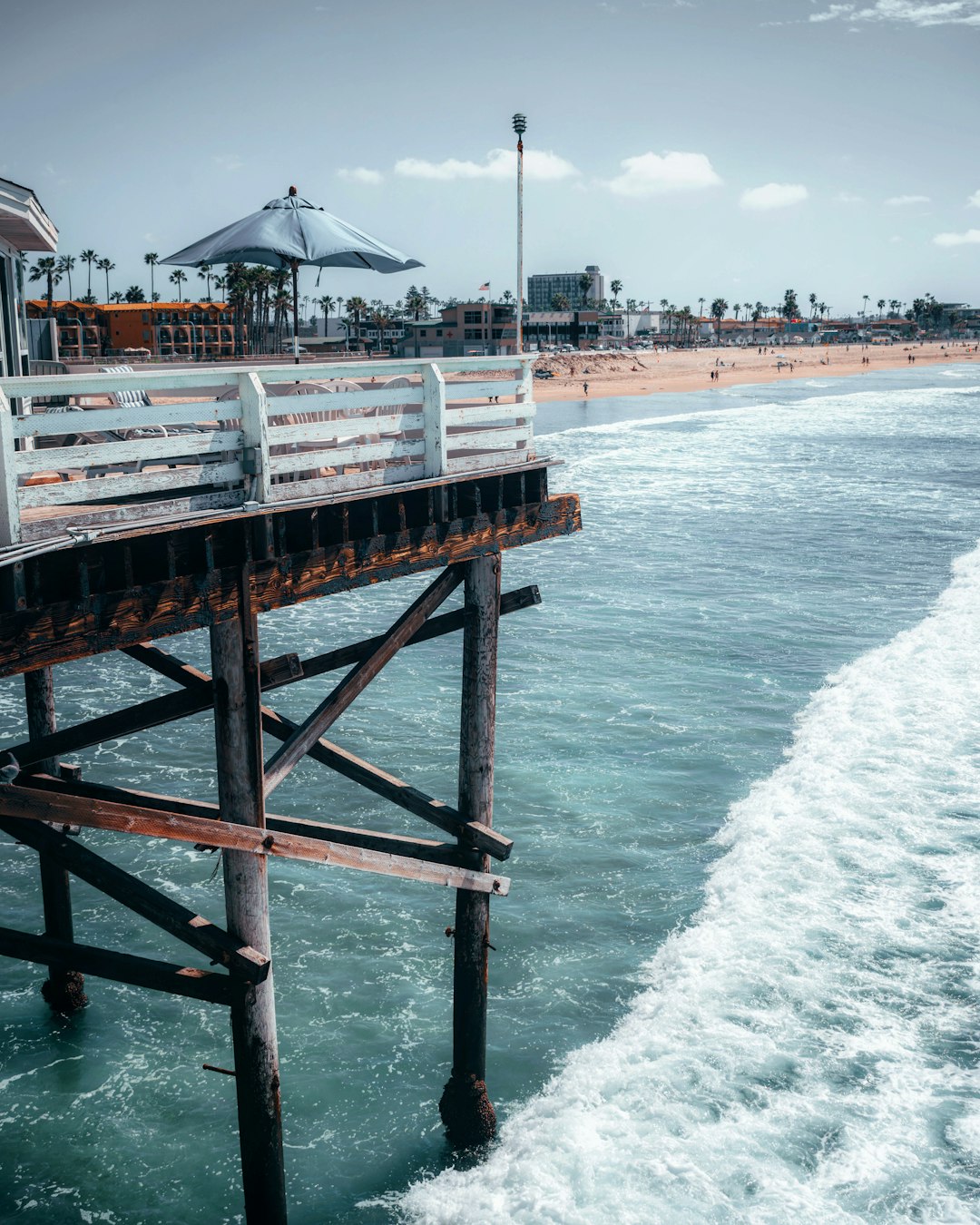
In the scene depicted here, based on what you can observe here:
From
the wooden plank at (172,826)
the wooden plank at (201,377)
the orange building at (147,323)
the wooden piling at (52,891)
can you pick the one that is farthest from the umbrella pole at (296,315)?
the orange building at (147,323)

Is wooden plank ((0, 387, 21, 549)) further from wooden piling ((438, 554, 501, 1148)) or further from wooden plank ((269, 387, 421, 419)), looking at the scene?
wooden piling ((438, 554, 501, 1148))

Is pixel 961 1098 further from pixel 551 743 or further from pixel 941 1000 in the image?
pixel 551 743

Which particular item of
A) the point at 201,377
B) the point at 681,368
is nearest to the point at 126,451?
the point at 201,377

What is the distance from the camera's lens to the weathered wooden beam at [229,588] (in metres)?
5.99

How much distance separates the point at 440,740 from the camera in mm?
18188

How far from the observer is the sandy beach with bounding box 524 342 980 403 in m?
115

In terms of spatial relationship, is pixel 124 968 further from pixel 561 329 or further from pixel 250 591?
pixel 561 329

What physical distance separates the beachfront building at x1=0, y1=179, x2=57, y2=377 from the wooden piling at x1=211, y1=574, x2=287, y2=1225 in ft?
12.7

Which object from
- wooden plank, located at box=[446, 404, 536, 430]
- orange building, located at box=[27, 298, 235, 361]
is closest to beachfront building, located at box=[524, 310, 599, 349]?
orange building, located at box=[27, 298, 235, 361]

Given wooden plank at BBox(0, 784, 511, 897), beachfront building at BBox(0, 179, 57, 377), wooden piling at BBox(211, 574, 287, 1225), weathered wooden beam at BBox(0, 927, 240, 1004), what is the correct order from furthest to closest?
beachfront building at BBox(0, 179, 57, 377) → weathered wooden beam at BBox(0, 927, 240, 1004) → wooden piling at BBox(211, 574, 287, 1225) → wooden plank at BBox(0, 784, 511, 897)

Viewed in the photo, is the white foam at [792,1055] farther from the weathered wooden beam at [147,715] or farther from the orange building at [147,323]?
the orange building at [147,323]

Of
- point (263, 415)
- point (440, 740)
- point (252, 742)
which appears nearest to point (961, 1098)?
point (252, 742)

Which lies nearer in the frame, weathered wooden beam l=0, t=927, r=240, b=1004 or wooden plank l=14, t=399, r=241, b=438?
wooden plank l=14, t=399, r=241, b=438

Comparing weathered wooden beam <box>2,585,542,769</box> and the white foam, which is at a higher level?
weathered wooden beam <box>2,585,542,769</box>
